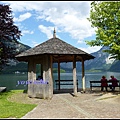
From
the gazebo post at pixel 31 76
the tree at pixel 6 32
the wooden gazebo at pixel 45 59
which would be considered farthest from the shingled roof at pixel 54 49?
the tree at pixel 6 32

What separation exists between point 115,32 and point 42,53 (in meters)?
5.42

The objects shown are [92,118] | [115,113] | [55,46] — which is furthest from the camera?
[55,46]

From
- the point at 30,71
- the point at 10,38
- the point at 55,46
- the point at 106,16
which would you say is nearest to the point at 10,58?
the point at 10,38

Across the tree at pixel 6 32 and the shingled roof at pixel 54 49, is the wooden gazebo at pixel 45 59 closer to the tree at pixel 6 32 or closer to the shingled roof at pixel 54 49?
the shingled roof at pixel 54 49

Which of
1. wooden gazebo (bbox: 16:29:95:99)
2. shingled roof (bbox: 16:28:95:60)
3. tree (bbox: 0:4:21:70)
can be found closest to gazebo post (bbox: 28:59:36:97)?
wooden gazebo (bbox: 16:29:95:99)

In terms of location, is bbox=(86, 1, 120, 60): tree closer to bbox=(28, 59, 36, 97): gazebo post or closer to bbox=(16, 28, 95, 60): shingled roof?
bbox=(16, 28, 95, 60): shingled roof

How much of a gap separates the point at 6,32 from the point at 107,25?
9423 mm

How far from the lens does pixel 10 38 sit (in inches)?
785

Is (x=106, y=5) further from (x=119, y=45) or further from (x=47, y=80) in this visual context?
(x=47, y=80)

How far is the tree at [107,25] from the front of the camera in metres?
13.8

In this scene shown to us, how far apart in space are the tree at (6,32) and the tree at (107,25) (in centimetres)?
780

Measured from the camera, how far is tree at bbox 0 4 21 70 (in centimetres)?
1860

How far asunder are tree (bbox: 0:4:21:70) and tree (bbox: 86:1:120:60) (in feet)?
25.6

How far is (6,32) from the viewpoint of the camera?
18.7 m
